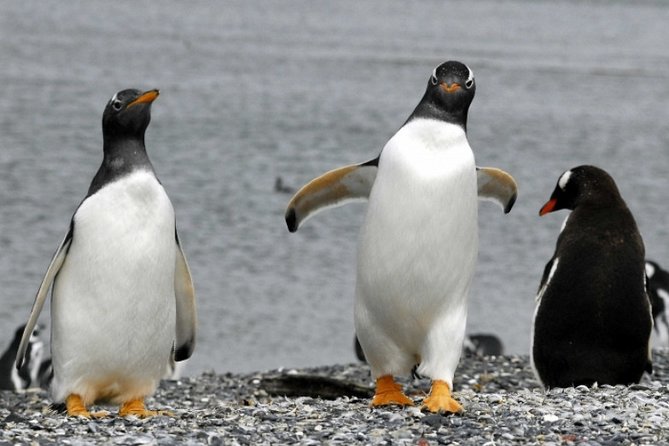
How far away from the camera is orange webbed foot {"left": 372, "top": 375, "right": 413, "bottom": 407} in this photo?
6.00 metres

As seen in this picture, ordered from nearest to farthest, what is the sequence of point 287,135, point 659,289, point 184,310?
point 184,310 → point 659,289 → point 287,135

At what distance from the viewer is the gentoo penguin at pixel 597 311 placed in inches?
285

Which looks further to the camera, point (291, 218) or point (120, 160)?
point (291, 218)

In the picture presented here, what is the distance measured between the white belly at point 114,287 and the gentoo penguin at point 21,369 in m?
4.01

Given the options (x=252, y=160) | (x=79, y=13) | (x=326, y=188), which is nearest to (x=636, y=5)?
(x=79, y=13)

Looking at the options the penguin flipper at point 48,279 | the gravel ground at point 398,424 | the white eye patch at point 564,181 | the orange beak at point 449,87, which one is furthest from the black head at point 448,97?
the white eye patch at point 564,181

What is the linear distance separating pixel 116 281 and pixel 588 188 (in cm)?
297

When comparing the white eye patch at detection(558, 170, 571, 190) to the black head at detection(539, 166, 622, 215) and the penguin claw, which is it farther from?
the penguin claw

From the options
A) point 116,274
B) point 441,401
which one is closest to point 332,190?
point 116,274

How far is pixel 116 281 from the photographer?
19.2ft

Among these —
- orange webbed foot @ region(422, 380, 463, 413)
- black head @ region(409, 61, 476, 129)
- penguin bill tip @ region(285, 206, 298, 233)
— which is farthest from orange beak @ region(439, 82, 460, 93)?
orange webbed foot @ region(422, 380, 463, 413)

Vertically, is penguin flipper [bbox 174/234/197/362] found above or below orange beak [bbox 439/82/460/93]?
below

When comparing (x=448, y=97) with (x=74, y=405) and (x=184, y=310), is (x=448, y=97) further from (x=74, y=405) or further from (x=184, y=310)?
(x=74, y=405)

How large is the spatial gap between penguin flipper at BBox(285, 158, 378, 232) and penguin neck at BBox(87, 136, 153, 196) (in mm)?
796
